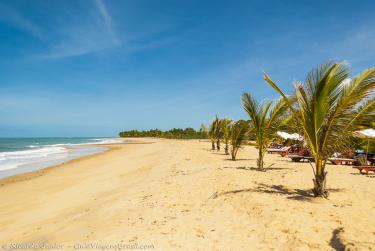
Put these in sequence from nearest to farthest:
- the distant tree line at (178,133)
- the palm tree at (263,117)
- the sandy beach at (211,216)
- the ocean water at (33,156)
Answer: the sandy beach at (211,216)
the palm tree at (263,117)
the ocean water at (33,156)
the distant tree line at (178,133)

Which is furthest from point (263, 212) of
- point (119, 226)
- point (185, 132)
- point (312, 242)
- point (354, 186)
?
point (185, 132)

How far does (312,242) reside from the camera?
3867 mm

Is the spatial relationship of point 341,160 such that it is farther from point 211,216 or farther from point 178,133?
point 178,133

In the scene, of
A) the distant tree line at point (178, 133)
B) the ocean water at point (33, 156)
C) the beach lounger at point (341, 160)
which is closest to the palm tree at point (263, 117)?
the beach lounger at point (341, 160)

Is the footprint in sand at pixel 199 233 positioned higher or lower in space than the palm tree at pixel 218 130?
lower

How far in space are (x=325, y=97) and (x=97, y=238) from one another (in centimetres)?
475

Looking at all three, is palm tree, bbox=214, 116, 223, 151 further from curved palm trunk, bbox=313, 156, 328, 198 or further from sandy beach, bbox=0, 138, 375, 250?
curved palm trunk, bbox=313, 156, 328, 198

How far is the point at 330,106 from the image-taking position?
5777 millimetres

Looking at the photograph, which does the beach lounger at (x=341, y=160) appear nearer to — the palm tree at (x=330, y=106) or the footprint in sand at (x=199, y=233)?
the palm tree at (x=330, y=106)

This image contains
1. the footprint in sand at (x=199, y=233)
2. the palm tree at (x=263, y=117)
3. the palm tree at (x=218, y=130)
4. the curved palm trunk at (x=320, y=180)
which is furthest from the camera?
the palm tree at (x=218, y=130)

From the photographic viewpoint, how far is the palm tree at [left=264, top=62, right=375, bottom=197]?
5.46m

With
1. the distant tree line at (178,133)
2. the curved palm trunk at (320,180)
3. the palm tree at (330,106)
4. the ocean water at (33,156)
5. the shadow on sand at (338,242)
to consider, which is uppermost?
the distant tree line at (178,133)

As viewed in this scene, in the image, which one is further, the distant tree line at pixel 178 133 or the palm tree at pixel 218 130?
the distant tree line at pixel 178 133

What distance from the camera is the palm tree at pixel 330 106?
5.46m
